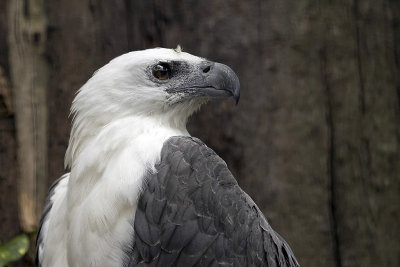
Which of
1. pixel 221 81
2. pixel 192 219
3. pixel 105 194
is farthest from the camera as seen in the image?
pixel 221 81

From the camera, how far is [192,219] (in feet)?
10.8

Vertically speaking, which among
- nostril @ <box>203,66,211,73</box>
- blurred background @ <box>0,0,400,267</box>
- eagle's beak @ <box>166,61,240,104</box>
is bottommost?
blurred background @ <box>0,0,400,267</box>

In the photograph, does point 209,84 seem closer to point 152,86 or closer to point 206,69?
point 206,69

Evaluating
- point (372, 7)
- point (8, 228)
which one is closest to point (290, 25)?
point (372, 7)

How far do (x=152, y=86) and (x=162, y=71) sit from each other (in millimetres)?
107

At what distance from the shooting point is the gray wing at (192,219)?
129 inches

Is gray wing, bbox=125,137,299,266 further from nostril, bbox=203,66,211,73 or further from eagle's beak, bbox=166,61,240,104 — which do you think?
nostril, bbox=203,66,211,73

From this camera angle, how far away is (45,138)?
536cm

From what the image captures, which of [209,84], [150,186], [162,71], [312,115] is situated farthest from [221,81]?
[312,115]

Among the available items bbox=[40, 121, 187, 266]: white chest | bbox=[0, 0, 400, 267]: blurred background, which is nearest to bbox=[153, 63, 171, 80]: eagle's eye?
bbox=[40, 121, 187, 266]: white chest

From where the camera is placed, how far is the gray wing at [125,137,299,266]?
3277 mm

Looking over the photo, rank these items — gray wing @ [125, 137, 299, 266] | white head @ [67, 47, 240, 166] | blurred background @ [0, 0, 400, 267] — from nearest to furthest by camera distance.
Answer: gray wing @ [125, 137, 299, 266] < white head @ [67, 47, 240, 166] < blurred background @ [0, 0, 400, 267]

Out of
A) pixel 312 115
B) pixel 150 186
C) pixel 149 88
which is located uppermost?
pixel 149 88

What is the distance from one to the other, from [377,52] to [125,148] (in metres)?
2.35
